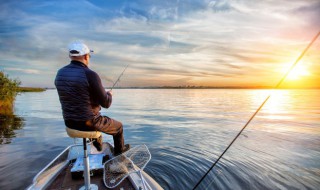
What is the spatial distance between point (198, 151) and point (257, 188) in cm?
426

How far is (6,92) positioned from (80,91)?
30313 millimetres

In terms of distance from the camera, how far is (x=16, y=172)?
8844 mm

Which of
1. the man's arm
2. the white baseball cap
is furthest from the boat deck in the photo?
the white baseball cap

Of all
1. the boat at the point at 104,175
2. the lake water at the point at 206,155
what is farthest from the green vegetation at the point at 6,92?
the boat at the point at 104,175

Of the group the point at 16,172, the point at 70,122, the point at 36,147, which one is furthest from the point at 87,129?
the point at 36,147

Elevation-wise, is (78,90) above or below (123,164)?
above

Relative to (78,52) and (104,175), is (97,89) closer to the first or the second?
(78,52)

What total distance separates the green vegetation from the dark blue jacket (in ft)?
97.2

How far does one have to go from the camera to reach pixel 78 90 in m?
3.83

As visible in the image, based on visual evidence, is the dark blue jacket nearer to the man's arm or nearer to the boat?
the man's arm

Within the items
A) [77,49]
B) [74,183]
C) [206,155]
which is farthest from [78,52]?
[206,155]

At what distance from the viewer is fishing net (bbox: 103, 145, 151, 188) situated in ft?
16.7

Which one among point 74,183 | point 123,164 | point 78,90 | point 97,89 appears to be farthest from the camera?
point 123,164

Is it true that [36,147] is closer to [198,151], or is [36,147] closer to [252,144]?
[198,151]
